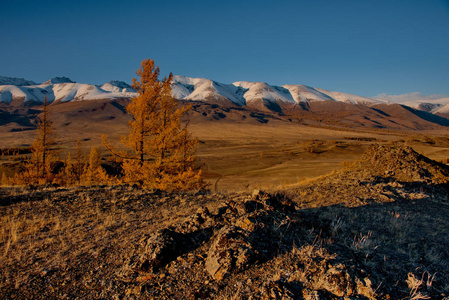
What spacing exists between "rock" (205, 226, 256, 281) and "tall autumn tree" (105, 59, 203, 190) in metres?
10.1

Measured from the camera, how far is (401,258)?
13.7ft

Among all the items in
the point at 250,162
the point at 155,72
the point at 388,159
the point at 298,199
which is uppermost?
the point at 155,72

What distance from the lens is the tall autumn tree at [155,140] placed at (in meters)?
14.2

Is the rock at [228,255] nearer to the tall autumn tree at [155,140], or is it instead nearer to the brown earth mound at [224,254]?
the brown earth mound at [224,254]

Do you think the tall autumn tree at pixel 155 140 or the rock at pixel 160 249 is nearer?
the rock at pixel 160 249

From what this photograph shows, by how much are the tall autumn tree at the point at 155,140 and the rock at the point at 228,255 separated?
33.0 ft

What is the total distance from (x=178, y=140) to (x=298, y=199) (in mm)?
8426

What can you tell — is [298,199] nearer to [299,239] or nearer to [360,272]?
[299,239]

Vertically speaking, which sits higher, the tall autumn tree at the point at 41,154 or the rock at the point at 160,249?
the rock at the point at 160,249

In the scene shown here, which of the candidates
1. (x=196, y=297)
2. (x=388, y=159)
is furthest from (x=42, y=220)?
(x=388, y=159)

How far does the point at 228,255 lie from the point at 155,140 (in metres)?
11.7

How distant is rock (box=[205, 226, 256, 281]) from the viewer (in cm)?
363

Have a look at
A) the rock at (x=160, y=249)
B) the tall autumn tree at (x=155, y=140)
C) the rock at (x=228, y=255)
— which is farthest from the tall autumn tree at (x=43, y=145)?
the rock at (x=228, y=255)

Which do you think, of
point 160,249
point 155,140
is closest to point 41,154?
point 155,140
